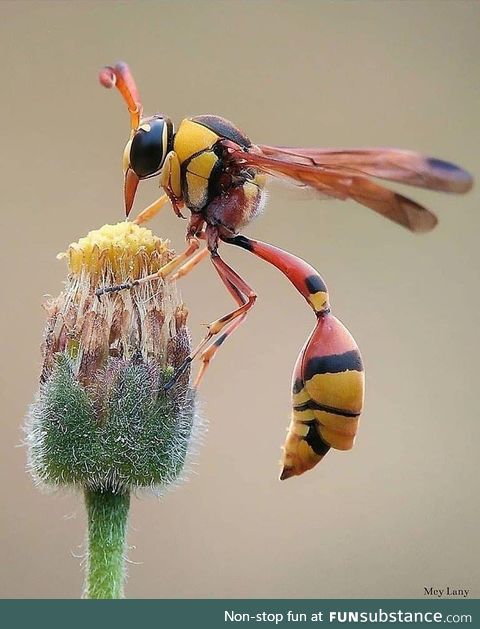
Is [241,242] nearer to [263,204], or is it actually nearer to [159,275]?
[263,204]

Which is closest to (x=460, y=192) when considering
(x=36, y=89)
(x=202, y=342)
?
(x=202, y=342)

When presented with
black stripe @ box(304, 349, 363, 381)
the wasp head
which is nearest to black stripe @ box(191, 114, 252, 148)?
the wasp head

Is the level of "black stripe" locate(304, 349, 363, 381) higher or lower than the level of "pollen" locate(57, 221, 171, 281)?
lower

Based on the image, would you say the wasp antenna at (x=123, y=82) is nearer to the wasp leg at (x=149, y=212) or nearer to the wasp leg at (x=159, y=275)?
the wasp leg at (x=149, y=212)

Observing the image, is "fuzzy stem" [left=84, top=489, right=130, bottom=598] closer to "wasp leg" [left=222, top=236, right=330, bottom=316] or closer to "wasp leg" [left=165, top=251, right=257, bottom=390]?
"wasp leg" [left=165, top=251, right=257, bottom=390]

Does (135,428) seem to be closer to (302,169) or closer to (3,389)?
(302,169)

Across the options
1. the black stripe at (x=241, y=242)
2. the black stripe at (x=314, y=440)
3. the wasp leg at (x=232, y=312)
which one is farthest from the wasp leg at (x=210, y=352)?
the black stripe at (x=314, y=440)

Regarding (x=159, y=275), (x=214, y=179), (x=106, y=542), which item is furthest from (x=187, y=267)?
(x=106, y=542)
